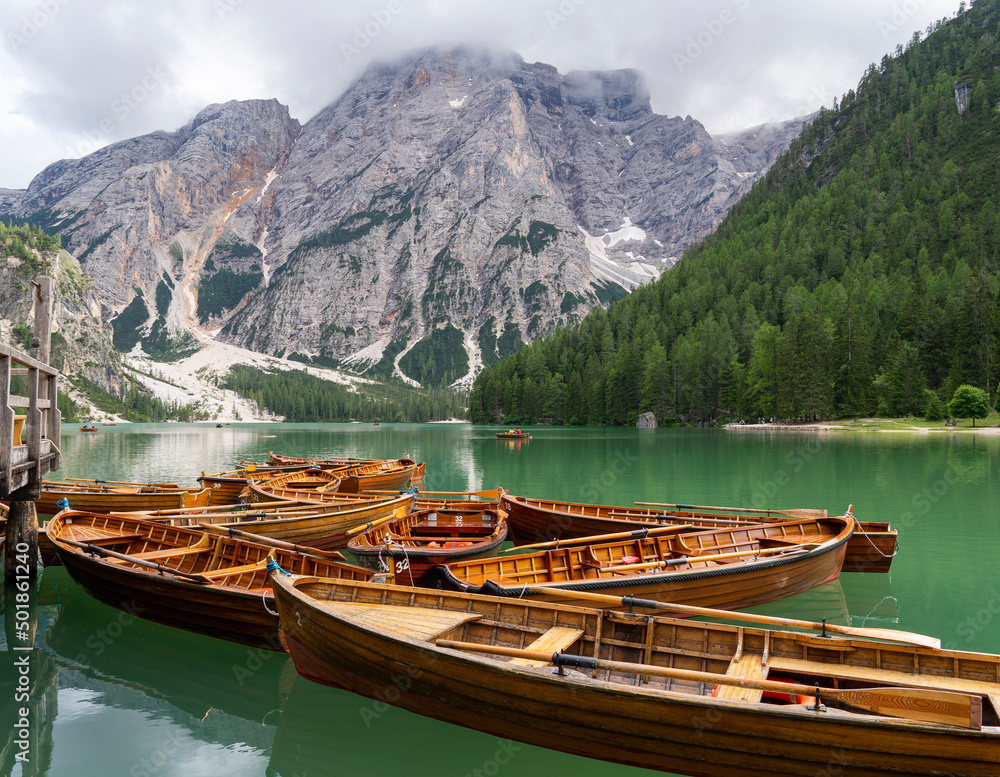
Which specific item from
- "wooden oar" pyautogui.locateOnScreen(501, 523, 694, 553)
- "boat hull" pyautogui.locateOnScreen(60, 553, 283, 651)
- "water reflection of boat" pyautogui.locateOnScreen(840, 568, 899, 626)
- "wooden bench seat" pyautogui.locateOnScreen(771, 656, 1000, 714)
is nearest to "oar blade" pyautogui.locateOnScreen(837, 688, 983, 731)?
"wooden bench seat" pyautogui.locateOnScreen(771, 656, 1000, 714)

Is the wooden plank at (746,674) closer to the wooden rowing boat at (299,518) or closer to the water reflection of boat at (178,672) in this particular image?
the water reflection of boat at (178,672)

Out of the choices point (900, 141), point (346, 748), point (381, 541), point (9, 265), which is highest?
point (900, 141)

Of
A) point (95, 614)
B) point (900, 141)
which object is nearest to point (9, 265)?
point (95, 614)

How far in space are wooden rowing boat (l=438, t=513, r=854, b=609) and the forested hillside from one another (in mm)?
98421

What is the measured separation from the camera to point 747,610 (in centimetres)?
1493

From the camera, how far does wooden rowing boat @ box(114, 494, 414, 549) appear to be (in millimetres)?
18531

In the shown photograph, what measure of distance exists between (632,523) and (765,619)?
9739mm

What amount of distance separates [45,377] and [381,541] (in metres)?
11.5

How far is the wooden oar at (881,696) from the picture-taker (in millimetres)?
6348

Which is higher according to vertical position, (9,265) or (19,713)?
(9,265)

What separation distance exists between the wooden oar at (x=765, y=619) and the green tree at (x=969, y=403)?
96966 mm

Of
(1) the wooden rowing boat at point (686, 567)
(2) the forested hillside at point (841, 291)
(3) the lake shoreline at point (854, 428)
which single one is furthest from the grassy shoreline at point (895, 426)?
(1) the wooden rowing boat at point (686, 567)

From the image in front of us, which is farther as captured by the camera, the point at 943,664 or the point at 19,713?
the point at 19,713

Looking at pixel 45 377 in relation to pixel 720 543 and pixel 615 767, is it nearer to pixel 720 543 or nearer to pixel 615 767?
pixel 615 767
